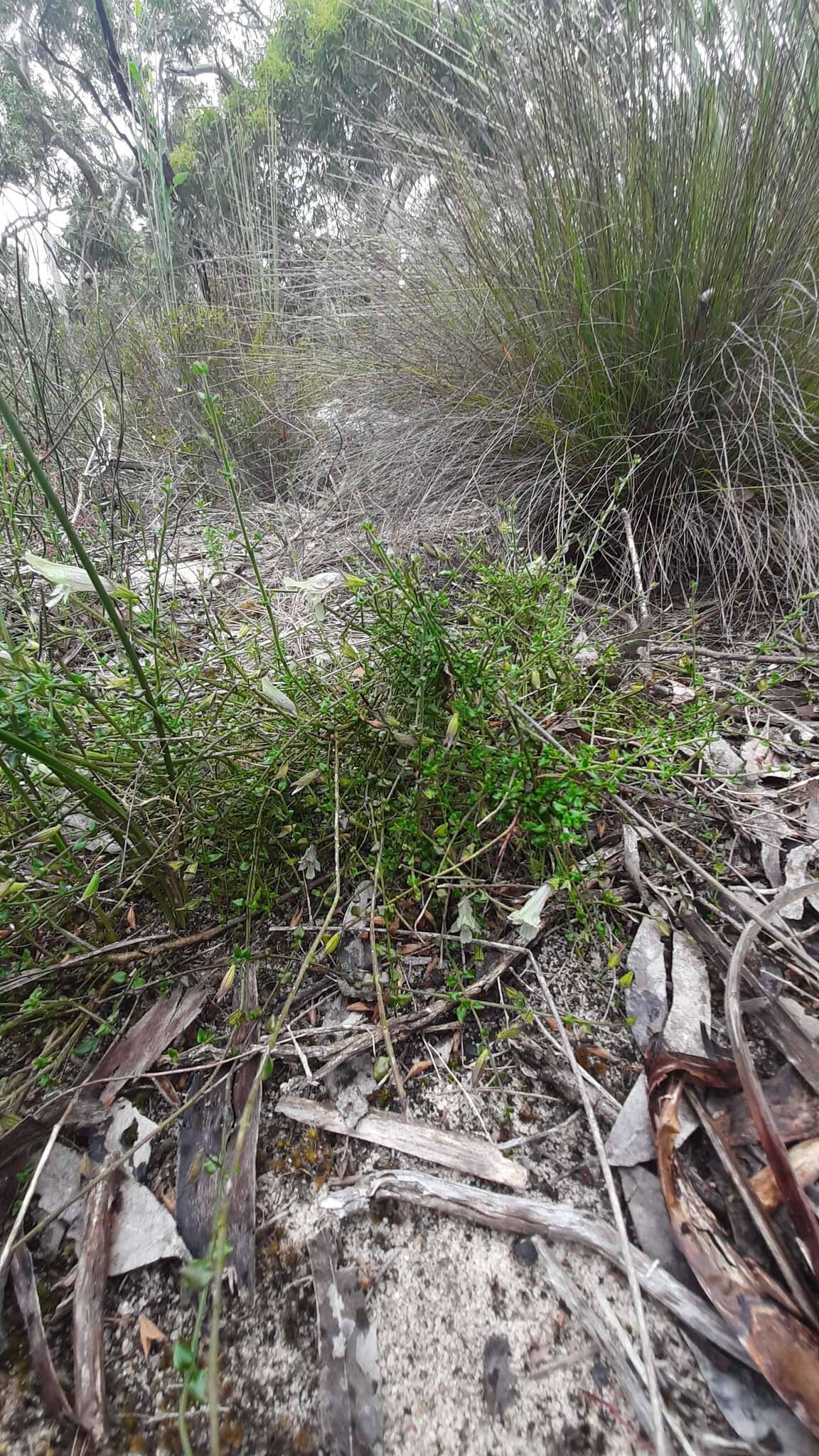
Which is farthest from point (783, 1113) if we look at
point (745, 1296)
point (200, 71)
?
point (200, 71)

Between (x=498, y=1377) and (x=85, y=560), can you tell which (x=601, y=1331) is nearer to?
(x=498, y=1377)

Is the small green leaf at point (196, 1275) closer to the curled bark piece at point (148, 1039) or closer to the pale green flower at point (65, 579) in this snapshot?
the curled bark piece at point (148, 1039)

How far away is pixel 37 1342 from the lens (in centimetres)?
64

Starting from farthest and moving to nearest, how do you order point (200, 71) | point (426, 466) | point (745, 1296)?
point (200, 71)
point (426, 466)
point (745, 1296)

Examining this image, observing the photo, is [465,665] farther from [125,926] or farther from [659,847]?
[125,926]

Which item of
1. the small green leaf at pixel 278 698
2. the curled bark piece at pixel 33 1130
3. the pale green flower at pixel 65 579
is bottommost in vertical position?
the curled bark piece at pixel 33 1130

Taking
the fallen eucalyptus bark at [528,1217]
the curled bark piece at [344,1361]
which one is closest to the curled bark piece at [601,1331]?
the fallen eucalyptus bark at [528,1217]

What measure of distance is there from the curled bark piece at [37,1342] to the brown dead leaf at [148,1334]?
0.07 m

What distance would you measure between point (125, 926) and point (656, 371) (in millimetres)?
1936

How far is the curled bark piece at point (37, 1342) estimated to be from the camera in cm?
60

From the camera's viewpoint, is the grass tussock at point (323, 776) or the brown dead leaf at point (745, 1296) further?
the grass tussock at point (323, 776)

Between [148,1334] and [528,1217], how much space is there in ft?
1.35

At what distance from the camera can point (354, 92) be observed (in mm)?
7512

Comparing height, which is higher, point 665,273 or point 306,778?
point 665,273
